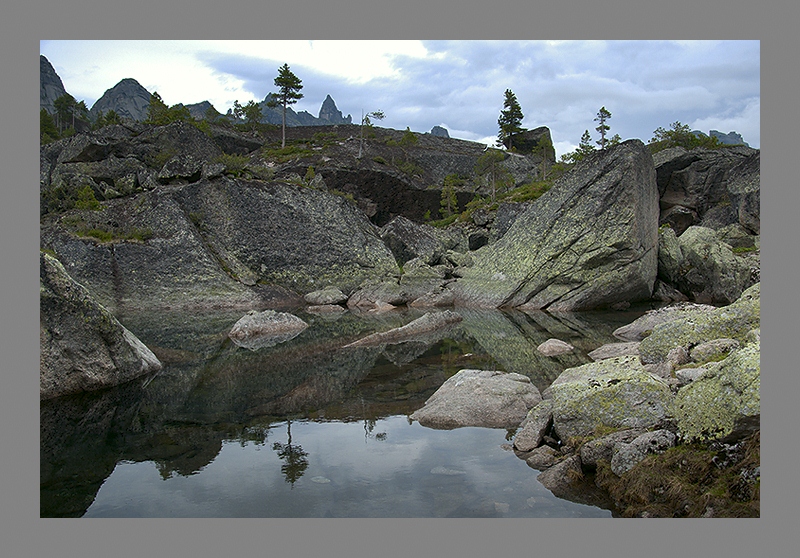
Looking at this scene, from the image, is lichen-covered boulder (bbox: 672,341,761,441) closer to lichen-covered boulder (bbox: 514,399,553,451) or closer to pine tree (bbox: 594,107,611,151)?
lichen-covered boulder (bbox: 514,399,553,451)

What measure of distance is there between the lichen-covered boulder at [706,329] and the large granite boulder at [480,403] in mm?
3063

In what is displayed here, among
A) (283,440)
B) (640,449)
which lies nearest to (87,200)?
(283,440)

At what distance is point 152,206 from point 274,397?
1250 inches

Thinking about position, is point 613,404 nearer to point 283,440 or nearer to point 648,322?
point 283,440

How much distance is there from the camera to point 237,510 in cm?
707

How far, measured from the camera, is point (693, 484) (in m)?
6.54

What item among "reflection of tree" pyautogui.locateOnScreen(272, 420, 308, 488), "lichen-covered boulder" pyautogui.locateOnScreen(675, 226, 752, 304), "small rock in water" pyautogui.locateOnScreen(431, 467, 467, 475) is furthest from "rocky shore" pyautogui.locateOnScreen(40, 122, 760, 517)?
"reflection of tree" pyautogui.locateOnScreen(272, 420, 308, 488)

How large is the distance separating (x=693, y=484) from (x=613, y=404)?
2190 mm

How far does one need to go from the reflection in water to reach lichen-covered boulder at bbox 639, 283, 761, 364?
8.93 feet

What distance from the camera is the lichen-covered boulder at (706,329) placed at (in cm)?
1179

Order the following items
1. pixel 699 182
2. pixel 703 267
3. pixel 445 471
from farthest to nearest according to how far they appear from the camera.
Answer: pixel 699 182, pixel 703 267, pixel 445 471

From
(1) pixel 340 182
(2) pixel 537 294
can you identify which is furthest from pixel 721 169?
(1) pixel 340 182

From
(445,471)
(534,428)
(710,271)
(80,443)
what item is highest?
(710,271)

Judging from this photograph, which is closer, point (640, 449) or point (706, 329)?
point (640, 449)
